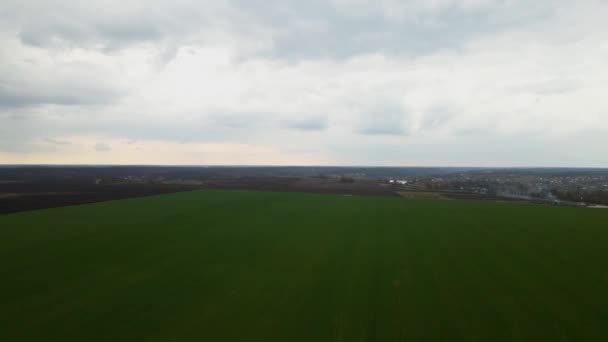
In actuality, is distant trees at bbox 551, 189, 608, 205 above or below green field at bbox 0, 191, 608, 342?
above

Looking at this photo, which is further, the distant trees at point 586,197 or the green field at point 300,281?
the distant trees at point 586,197

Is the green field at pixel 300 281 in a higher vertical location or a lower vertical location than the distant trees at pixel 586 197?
lower

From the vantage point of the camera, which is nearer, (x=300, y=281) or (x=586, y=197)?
(x=300, y=281)

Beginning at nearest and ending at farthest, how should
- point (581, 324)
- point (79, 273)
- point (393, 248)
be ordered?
1. point (581, 324)
2. point (79, 273)
3. point (393, 248)

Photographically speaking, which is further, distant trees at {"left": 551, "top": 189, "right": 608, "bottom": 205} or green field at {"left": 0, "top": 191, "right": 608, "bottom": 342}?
distant trees at {"left": 551, "top": 189, "right": 608, "bottom": 205}

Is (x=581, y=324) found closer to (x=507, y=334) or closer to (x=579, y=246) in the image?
(x=507, y=334)

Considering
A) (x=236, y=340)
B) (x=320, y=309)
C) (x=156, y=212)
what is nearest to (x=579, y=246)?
(x=320, y=309)

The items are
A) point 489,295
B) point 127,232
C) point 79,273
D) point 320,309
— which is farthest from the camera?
point 127,232

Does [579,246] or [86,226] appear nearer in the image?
[579,246]
